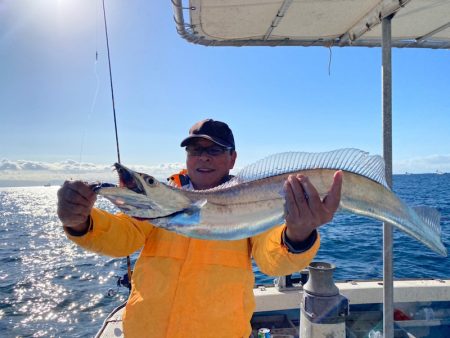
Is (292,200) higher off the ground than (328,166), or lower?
lower

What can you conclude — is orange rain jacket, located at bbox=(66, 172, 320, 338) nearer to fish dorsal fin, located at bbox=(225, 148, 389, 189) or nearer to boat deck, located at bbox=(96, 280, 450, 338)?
fish dorsal fin, located at bbox=(225, 148, 389, 189)

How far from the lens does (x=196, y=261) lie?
9.79ft

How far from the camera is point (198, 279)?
9.55 feet

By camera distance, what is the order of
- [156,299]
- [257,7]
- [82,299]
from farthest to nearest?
[82,299]
[257,7]
[156,299]

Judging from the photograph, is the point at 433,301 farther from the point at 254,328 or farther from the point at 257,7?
the point at 257,7

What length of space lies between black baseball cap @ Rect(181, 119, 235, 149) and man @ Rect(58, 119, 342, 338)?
102 cm

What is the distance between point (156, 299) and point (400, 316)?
574 centimetres

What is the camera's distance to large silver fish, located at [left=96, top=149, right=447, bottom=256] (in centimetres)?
235

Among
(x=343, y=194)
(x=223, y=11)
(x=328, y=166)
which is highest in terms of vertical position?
(x=223, y=11)

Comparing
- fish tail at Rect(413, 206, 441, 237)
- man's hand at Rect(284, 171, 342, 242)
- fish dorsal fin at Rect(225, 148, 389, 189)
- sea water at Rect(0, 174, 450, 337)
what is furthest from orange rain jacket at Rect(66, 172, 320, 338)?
sea water at Rect(0, 174, 450, 337)

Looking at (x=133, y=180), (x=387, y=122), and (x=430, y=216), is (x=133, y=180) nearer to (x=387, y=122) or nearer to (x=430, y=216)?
(x=430, y=216)

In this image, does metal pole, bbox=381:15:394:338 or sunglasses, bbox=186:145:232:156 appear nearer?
sunglasses, bbox=186:145:232:156

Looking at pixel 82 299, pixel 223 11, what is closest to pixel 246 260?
pixel 223 11

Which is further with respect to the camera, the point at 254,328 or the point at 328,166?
the point at 254,328
